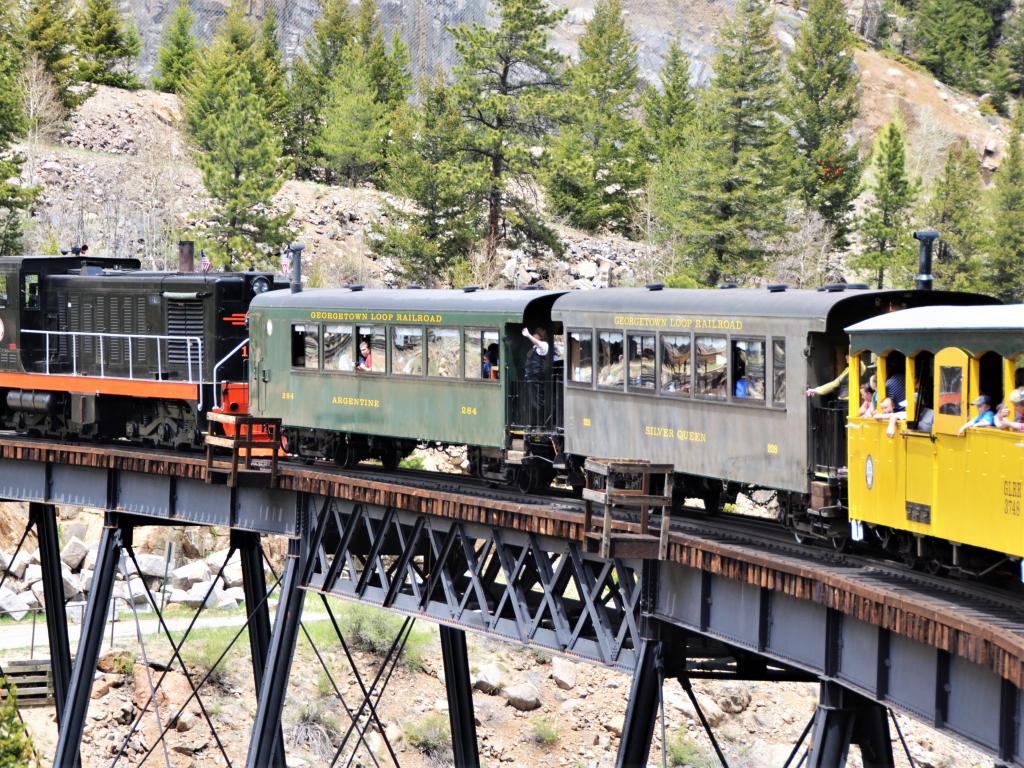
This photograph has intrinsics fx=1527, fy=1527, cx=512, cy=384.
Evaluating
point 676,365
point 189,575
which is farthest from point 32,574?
point 676,365

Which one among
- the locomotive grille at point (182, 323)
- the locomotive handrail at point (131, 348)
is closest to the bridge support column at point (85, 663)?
the locomotive handrail at point (131, 348)

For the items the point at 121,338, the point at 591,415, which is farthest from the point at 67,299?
the point at 591,415

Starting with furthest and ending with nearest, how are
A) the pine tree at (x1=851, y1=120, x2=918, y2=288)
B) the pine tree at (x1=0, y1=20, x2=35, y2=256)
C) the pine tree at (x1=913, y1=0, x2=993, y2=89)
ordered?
the pine tree at (x1=913, y1=0, x2=993, y2=89) < the pine tree at (x1=851, y1=120, x2=918, y2=288) < the pine tree at (x1=0, y1=20, x2=35, y2=256)

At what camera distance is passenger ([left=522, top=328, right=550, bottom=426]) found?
2339 cm

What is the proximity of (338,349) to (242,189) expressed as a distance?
117 feet

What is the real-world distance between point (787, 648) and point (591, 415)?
6480 millimetres

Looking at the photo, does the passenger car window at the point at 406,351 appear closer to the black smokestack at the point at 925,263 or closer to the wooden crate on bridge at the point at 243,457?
the wooden crate on bridge at the point at 243,457

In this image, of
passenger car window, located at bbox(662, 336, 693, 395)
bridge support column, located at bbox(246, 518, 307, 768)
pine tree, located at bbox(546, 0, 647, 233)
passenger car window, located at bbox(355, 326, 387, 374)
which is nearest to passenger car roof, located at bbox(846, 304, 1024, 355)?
passenger car window, located at bbox(662, 336, 693, 395)

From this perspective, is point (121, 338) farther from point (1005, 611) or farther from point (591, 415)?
point (1005, 611)

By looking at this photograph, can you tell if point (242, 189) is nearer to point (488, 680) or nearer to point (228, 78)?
point (228, 78)

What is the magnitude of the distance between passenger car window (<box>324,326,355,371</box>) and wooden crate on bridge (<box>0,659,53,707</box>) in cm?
1458

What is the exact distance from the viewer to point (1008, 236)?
2450 inches

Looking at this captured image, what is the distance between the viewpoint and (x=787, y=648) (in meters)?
16.5

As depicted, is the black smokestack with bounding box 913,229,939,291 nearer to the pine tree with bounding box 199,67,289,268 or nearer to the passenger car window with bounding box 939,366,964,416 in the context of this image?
the passenger car window with bounding box 939,366,964,416
